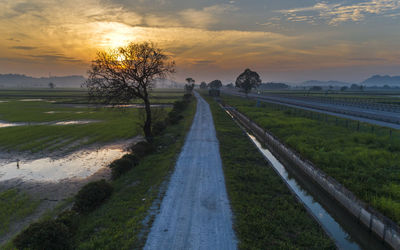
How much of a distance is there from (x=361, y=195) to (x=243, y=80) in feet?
311

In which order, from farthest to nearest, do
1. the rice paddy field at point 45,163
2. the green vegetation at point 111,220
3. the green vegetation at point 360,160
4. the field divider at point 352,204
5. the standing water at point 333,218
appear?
the rice paddy field at point 45,163 < the green vegetation at point 360,160 < the standing water at point 333,218 < the field divider at point 352,204 < the green vegetation at point 111,220

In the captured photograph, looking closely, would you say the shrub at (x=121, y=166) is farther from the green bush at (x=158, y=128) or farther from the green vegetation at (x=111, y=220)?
the green bush at (x=158, y=128)

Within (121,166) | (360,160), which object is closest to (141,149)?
(121,166)

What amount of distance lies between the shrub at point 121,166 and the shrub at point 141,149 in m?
1.94

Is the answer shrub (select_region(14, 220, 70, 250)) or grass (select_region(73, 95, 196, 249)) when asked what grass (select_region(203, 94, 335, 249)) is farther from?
shrub (select_region(14, 220, 70, 250))

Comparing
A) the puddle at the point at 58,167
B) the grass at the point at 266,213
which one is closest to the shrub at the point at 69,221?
the grass at the point at 266,213

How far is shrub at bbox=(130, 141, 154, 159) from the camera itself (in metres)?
21.9

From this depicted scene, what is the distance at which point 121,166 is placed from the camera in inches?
711

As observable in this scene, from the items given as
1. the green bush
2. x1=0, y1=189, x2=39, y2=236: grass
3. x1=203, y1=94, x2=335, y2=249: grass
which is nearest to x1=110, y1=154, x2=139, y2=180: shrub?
x1=0, y1=189, x2=39, y2=236: grass

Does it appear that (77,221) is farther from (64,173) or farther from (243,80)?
(243,80)

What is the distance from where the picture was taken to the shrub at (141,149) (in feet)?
72.0

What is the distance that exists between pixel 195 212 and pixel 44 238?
6.39m

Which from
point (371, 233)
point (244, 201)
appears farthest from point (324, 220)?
point (244, 201)

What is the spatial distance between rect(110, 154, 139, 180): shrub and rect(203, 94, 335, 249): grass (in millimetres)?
8121
